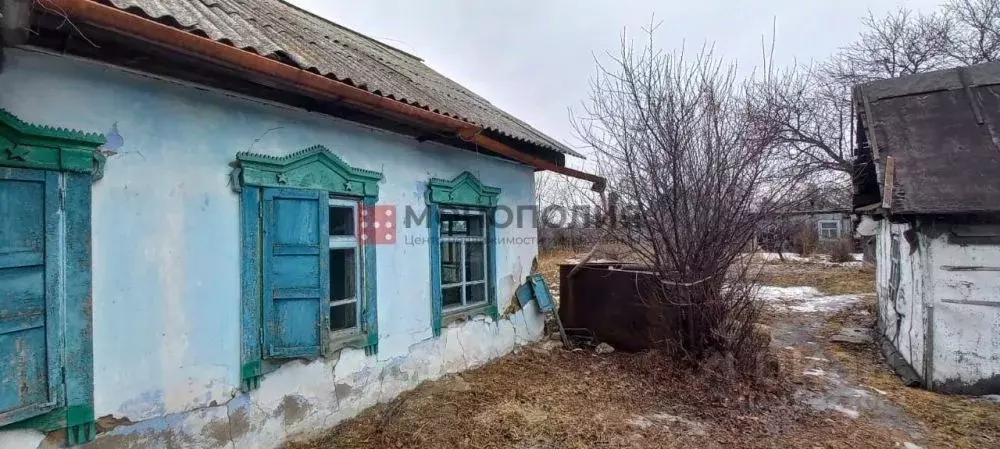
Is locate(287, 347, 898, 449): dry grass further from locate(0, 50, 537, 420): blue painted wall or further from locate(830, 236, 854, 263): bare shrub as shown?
locate(830, 236, 854, 263): bare shrub

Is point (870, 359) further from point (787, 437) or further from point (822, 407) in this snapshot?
point (787, 437)

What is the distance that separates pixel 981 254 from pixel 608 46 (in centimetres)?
473

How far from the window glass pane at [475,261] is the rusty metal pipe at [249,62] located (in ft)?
5.54

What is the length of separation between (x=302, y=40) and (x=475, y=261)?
10.1 feet

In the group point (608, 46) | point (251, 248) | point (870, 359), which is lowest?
point (870, 359)

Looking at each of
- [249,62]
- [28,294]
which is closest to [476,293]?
[249,62]

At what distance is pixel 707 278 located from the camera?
5.09 metres

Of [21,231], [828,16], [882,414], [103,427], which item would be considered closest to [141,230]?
[21,231]

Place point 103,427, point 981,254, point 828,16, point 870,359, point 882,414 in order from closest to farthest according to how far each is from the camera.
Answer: point 103,427
point 882,414
point 981,254
point 870,359
point 828,16

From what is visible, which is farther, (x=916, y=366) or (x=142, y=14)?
(x=916, y=366)

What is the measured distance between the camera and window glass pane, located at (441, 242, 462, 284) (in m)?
5.57

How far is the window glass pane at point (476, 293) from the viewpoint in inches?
225

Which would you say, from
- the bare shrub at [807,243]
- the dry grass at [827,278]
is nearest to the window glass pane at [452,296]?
the dry grass at [827,278]

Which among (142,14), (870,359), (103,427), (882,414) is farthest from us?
(870,359)
